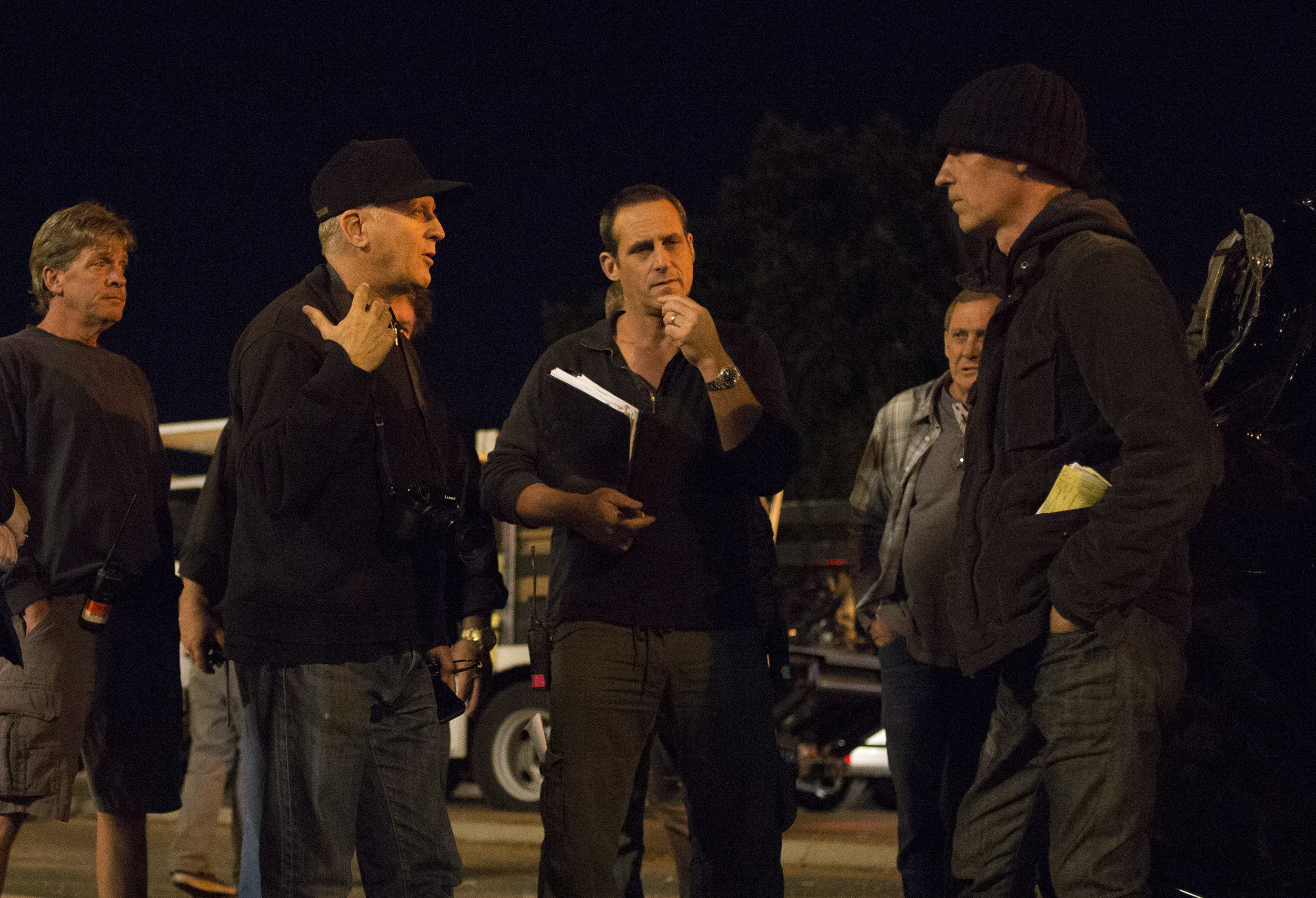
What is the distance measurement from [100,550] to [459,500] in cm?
118

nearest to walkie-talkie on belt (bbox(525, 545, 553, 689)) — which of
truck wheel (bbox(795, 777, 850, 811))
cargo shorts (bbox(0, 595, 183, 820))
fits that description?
cargo shorts (bbox(0, 595, 183, 820))

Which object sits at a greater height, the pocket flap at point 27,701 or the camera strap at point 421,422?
the camera strap at point 421,422

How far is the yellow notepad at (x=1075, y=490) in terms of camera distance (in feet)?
9.83

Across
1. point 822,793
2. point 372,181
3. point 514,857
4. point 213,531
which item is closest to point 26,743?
point 213,531

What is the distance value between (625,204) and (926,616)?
1.77 meters

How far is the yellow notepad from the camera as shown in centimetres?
300

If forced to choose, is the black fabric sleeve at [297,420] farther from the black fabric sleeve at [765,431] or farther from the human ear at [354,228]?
the black fabric sleeve at [765,431]

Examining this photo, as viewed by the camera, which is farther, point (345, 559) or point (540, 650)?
point (540, 650)

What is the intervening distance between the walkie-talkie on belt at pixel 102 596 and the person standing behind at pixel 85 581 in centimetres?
2

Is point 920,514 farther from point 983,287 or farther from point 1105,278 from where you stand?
point 1105,278

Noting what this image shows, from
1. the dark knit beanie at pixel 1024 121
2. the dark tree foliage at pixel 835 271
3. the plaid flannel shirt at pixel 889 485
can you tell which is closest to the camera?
the dark knit beanie at pixel 1024 121

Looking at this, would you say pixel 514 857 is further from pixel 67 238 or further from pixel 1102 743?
pixel 1102 743

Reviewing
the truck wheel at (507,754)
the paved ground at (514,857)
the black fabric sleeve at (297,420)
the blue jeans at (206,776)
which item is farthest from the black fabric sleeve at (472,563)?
the truck wheel at (507,754)

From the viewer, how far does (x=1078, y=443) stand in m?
3.09
